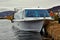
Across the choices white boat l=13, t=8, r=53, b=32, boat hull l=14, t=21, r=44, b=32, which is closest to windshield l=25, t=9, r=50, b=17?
white boat l=13, t=8, r=53, b=32

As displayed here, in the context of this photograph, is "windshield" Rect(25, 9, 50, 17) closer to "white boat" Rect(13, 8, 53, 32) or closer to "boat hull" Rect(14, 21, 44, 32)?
"white boat" Rect(13, 8, 53, 32)

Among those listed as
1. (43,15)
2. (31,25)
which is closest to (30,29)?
(31,25)

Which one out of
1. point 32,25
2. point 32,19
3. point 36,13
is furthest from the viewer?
point 36,13

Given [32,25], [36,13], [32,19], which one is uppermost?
[36,13]

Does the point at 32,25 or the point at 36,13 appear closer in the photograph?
the point at 32,25

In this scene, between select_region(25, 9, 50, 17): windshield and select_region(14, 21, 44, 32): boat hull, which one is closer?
select_region(14, 21, 44, 32): boat hull

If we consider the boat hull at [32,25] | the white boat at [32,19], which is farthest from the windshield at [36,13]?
the boat hull at [32,25]

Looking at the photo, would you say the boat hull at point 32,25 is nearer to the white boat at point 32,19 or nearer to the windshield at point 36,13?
the white boat at point 32,19

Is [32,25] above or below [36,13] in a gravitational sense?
below

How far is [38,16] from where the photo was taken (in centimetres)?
3409

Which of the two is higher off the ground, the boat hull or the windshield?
the windshield

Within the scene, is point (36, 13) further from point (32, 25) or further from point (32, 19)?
point (32, 25)

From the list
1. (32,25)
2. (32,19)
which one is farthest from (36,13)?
(32,25)

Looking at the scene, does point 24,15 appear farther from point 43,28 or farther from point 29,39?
point 29,39
